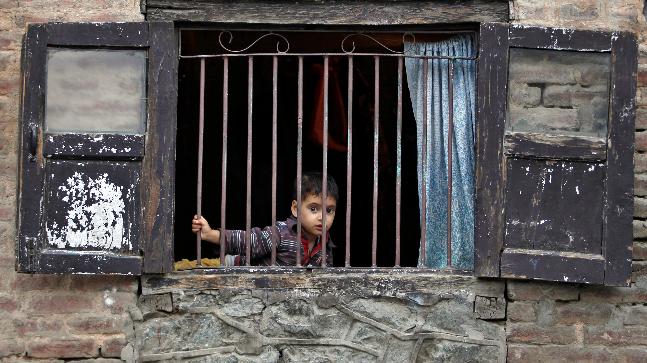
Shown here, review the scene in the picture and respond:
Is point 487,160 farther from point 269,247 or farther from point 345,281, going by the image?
point 269,247

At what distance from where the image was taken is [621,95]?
5004mm

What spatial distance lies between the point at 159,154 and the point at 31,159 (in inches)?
23.5

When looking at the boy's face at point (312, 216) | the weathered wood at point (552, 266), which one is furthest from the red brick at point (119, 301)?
the weathered wood at point (552, 266)

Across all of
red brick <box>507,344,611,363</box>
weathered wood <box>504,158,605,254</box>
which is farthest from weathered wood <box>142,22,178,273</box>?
red brick <box>507,344,611,363</box>

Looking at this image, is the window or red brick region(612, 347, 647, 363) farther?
red brick region(612, 347, 647, 363)

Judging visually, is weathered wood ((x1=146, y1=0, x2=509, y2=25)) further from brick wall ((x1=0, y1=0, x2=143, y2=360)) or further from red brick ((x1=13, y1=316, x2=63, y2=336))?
red brick ((x1=13, y1=316, x2=63, y2=336))

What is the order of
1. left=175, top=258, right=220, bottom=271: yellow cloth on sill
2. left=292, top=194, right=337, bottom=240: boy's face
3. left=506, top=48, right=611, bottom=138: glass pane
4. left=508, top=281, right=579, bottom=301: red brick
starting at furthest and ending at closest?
left=292, top=194, right=337, bottom=240: boy's face, left=175, top=258, right=220, bottom=271: yellow cloth on sill, left=508, top=281, right=579, bottom=301: red brick, left=506, top=48, right=611, bottom=138: glass pane

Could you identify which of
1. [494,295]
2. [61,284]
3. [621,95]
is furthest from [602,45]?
[61,284]

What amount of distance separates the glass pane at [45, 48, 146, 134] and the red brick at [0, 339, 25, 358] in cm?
106

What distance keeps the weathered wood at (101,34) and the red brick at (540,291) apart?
2155mm

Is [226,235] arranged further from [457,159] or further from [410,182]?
[410,182]

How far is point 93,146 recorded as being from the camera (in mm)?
4969

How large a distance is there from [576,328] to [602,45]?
1.39 meters

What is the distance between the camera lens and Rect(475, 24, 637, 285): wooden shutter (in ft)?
16.4
